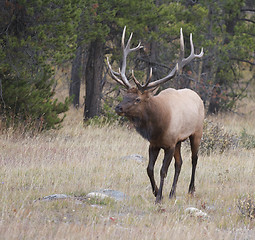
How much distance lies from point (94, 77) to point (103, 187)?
7.12 metres

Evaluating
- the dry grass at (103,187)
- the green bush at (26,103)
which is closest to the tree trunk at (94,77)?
the dry grass at (103,187)

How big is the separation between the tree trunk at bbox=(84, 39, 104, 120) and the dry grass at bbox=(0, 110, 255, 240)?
7.62 ft

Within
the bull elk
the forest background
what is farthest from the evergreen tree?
the bull elk

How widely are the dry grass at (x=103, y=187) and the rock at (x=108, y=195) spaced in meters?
0.14

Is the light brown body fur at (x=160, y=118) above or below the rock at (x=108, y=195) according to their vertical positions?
above

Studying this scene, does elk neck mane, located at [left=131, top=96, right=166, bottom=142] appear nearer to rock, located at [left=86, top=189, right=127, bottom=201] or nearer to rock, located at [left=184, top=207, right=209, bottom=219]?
rock, located at [left=86, top=189, right=127, bottom=201]

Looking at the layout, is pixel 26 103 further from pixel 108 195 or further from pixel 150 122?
pixel 150 122

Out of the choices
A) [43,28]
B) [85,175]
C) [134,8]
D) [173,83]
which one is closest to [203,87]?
[173,83]

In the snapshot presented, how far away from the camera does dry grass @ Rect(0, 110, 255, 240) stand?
5.00 metres

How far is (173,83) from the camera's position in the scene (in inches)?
645

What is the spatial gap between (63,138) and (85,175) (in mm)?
3632

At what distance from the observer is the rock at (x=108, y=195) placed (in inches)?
249

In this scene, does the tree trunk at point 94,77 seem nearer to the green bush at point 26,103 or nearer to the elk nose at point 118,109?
the green bush at point 26,103

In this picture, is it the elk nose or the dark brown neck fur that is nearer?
the elk nose
